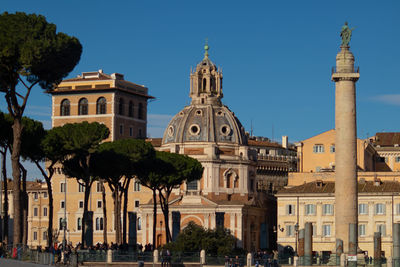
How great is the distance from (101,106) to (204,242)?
4563 cm

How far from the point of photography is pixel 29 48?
2562 inches

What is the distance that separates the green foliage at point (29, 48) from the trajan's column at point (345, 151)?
21.9m

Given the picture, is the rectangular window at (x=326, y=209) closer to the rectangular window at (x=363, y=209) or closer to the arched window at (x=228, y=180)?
the rectangular window at (x=363, y=209)

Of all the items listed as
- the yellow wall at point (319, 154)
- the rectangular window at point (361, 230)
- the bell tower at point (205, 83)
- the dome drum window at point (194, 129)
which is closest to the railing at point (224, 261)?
the rectangular window at point (361, 230)

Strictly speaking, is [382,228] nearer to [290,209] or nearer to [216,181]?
[290,209]

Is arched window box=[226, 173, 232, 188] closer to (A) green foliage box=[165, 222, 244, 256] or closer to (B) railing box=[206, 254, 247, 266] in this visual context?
(A) green foliage box=[165, 222, 244, 256]

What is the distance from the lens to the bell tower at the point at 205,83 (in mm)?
133250

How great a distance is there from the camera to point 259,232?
126m

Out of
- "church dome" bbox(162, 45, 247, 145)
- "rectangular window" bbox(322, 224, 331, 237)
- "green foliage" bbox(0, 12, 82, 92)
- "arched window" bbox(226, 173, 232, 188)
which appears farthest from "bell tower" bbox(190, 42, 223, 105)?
"green foliage" bbox(0, 12, 82, 92)

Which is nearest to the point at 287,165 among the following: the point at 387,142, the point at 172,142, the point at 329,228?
the point at 387,142

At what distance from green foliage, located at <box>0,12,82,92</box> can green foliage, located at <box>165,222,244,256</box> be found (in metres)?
31.2

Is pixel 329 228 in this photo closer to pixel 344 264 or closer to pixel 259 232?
pixel 259 232

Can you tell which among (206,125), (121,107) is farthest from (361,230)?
(121,107)

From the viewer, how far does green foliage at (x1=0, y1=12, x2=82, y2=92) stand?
6525cm
